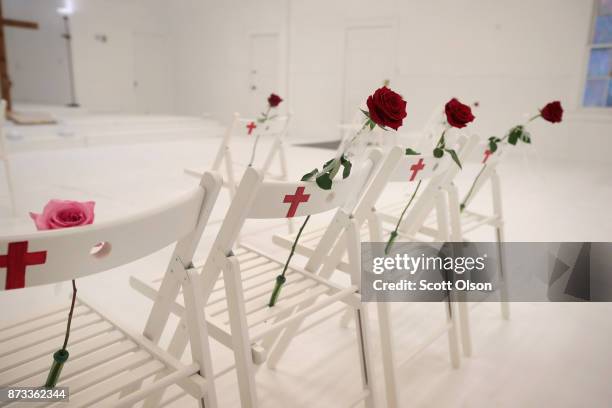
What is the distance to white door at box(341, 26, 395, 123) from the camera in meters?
7.66

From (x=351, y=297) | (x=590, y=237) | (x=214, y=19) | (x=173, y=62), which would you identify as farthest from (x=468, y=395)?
(x=173, y=62)

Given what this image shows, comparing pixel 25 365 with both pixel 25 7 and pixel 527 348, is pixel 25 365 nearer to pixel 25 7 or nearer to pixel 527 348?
pixel 527 348

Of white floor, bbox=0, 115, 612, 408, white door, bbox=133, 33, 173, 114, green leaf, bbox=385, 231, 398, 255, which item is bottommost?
white floor, bbox=0, 115, 612, 408

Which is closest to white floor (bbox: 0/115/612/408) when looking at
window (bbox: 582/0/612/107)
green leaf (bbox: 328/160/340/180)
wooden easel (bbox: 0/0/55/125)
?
green leaf (bbox: 328/160/340/180)

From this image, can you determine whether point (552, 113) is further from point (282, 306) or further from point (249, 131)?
point (249, 131)

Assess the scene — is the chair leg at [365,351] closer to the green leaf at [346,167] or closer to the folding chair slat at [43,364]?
the green leaf at [346,167]

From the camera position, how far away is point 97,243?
2.19ft

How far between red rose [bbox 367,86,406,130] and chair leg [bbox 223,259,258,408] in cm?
49

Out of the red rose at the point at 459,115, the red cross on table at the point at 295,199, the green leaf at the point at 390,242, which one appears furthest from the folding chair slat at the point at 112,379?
the red rose at the point at 459,115

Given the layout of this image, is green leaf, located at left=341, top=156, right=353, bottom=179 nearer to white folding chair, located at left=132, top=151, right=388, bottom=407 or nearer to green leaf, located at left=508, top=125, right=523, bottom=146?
white folding chair, located at left=132, top=151, right=388, bottom=407

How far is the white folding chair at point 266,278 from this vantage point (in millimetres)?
946

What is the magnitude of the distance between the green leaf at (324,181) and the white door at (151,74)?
10.3 metres

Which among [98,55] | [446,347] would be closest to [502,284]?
[446,347]

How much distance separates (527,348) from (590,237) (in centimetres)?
170
